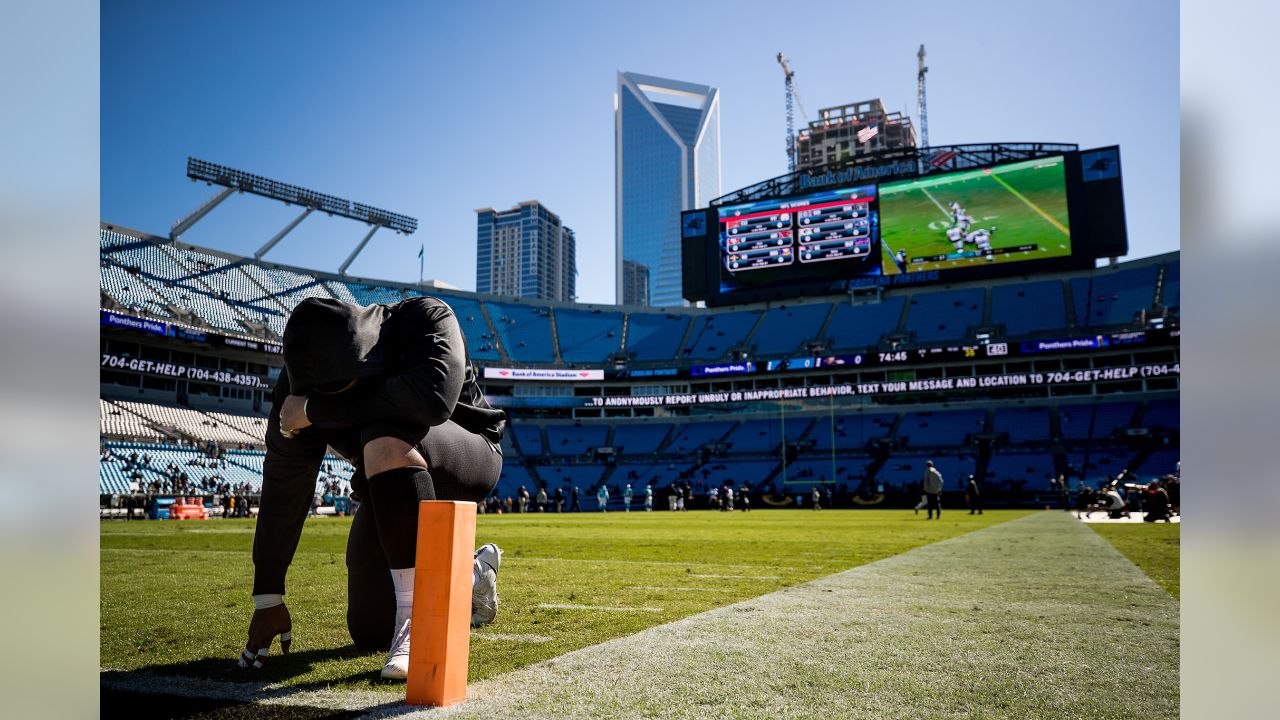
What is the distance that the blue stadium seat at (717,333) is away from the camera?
50.8 metres

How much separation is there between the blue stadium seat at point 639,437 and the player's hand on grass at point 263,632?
144 ft

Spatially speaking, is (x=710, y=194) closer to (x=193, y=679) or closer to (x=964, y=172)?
(x=964, y=172)

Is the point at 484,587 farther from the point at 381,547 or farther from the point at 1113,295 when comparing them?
the point at 1113,295

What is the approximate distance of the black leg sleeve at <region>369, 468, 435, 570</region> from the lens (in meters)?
2.70

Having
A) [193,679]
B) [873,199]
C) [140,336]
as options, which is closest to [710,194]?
[873,199]

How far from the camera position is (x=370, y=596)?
126 inches

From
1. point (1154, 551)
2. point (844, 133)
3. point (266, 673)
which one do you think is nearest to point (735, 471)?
point (1154, 551)

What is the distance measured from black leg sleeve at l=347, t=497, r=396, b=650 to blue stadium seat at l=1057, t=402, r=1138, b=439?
41.2 metres

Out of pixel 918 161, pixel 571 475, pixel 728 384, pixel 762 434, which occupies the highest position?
pixel 918 161

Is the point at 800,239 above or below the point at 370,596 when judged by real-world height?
above

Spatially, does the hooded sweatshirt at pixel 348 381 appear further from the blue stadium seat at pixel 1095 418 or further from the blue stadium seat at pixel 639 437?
the blue stadium seat at pixel 639 437

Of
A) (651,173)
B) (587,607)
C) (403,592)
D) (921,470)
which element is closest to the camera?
(403,592)

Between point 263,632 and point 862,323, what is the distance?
47.8m

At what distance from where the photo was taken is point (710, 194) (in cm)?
18425
